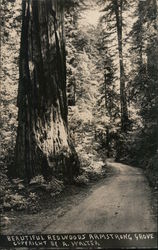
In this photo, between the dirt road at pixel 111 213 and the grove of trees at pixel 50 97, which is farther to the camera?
the grove of trees at pixel 50 97

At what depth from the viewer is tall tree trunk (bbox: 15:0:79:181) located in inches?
396

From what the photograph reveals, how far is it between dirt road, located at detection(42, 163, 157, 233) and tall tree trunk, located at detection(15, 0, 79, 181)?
4.89 feet

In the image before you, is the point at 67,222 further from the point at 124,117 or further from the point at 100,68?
the point at 100,68

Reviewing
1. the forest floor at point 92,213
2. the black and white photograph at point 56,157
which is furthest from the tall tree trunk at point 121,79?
the forest floor at point 92,213

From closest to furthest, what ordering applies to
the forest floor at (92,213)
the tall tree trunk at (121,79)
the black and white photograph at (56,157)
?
the black and white photograph at (56,157), the forest floor at (92,213), the tall tree trunk at (121,79)

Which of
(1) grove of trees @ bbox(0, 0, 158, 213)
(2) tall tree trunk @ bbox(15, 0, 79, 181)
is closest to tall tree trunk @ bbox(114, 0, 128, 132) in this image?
(1) grove of trees @ bbox(0, 0, 158, 213)

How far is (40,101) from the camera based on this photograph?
10242 millimetres

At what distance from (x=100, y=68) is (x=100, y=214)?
22.9 meters

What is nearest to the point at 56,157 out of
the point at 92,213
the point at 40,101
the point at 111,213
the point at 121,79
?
the point at 40,101

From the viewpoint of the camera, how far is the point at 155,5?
46.6ft

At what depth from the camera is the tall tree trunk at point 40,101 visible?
10.0 m

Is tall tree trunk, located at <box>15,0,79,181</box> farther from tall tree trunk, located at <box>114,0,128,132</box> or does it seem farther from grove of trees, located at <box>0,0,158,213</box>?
tall tree trunk, located at <box>114,0,128,132</box>

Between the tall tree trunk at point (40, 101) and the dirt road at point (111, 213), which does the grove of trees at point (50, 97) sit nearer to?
the tall tree trunk at point (40, 101)

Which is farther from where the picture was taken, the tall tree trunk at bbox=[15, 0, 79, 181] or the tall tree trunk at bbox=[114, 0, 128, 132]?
the tall tree trunk at bbox=[114, 0, 128, 132]
